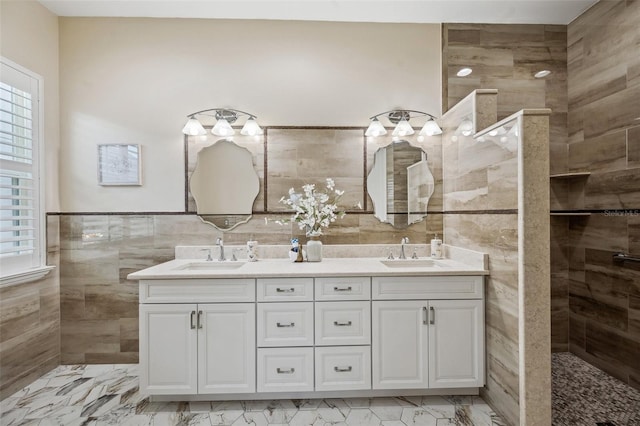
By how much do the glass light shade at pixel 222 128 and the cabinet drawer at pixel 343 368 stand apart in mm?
1845

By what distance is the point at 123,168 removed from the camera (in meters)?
2.73

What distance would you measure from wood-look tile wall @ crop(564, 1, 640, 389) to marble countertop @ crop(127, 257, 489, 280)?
1196 millimetres

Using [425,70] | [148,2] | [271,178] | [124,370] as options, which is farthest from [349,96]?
[124,370]

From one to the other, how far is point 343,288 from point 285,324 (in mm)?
454

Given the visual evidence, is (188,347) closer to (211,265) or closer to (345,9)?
(211,265)

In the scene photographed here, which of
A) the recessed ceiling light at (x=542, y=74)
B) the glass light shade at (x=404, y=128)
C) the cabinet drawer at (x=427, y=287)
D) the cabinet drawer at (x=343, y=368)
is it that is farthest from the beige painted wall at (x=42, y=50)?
the recessed ceiling light at (x=542, y=74)

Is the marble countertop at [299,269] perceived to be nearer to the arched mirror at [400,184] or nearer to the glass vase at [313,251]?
the glass vase at [313,251]

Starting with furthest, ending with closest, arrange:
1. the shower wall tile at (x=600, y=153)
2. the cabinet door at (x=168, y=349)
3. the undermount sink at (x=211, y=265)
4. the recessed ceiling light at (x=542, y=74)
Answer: the recessed ceiling light at (x=542, y=74) < the undermount sink at (x=211, y=265) < the shower wall tile at (x=600, y=153) < the cabinet door at (x=168, y=349)

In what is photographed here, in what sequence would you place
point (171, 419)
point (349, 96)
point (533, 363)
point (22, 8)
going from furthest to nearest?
1. point (349, 96)
2. point (22, 8)
3. point (171, 419)
4. point (533, 363)

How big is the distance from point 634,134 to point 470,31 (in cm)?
149

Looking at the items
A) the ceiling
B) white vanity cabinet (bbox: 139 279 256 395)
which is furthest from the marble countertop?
the ceiling

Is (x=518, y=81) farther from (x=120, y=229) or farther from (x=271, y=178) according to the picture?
(x=120, y=229)

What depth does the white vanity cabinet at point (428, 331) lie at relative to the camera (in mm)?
2164

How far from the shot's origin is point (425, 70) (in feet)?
9.32
